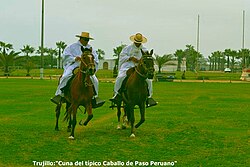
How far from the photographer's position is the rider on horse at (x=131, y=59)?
12633 mm

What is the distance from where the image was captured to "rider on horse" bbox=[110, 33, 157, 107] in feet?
41.4

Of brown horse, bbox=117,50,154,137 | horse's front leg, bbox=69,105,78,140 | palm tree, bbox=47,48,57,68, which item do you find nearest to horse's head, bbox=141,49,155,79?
brown horse, bbox=117,50,154,137

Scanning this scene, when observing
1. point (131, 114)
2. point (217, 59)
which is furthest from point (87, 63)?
point (217, 59)

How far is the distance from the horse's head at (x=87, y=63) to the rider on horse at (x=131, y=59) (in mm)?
1598

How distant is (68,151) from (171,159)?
2103 mm

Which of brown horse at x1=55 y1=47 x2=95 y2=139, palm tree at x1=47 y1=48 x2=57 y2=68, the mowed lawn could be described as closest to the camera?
the mowed lawn

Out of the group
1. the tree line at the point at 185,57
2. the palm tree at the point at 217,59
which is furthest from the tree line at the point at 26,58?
the palm tree at the point at 217,59

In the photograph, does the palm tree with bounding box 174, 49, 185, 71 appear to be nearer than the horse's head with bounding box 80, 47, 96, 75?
No

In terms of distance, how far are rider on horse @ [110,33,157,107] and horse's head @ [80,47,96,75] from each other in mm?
1598

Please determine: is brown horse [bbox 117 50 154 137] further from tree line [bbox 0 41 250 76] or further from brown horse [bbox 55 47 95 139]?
tree line [bbox 0 41 250 76]

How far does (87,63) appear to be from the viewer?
1115 centimetres

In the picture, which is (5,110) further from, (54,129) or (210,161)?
(210,161)

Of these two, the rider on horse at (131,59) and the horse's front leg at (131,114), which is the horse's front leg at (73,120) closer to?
the horse's front leg at (131,114)

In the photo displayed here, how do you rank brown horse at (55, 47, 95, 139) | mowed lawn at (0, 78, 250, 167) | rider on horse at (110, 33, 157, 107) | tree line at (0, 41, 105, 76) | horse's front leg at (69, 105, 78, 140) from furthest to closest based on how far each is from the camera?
tree line at (0, 41, 105, 76)
rider on horse at (110, 33, 157, 107)
horse's front leg at (69, 105, 78, 140)
brown horse at (55, 47, 95, 139)
mowed lawn at (0, 78, 250, 167)
